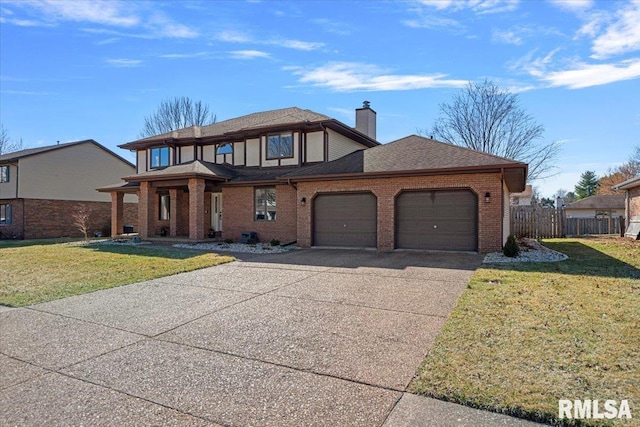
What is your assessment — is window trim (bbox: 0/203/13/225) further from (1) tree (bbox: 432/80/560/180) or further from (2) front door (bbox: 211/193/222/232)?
(1) tree (bbox: 432/80/560/180)

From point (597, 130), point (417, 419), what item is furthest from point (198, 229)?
point (597, 130)

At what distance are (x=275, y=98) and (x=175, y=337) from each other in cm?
2457

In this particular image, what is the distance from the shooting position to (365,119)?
69.1ft

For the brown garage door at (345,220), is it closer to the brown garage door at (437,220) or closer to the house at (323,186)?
the house at (323,186)

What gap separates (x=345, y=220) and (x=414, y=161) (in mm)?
3461

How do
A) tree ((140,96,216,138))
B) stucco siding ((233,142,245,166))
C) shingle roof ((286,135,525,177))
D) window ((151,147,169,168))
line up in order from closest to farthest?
shingle roof ((286,135,525,177)), stucco siding ((233,142,245,166)), window ((151,147,169,168)), tree ((140,96,216,138))

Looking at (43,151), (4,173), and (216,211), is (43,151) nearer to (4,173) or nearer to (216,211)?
(4,173)

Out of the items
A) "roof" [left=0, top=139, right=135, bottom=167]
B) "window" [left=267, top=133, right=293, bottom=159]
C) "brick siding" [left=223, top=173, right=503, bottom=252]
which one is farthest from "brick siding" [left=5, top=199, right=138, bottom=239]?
"window" [left=267, top=133, right=293, bottom=159]

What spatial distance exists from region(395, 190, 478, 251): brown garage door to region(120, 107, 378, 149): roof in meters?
5.80

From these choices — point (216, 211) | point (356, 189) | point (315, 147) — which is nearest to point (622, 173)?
point (315, 147)

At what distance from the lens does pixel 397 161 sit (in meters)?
14.1

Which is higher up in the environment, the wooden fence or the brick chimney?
the brick chimney

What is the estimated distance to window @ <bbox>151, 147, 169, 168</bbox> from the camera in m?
21.9

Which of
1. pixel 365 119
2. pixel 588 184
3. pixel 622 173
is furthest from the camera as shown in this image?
pixel 588 184
